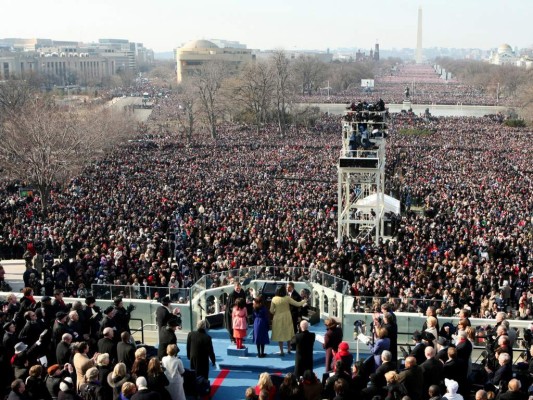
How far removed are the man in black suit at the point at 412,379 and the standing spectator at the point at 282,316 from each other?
3.02 metres

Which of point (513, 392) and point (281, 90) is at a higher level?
point (281, 90)

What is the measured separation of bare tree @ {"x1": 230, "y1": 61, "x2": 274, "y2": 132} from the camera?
2656 inches

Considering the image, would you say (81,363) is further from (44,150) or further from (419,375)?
(44,150)

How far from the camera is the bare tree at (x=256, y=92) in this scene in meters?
67.5

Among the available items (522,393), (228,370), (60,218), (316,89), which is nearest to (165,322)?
(228,370)

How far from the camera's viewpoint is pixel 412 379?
8039mm

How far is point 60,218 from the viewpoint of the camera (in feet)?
80.8

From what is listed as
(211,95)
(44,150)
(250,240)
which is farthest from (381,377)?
(211,95)

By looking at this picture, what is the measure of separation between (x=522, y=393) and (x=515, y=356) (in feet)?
10.9

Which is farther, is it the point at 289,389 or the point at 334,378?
the point at 334,378

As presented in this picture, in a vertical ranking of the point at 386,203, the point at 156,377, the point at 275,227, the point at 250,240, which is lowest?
the point at 250,240

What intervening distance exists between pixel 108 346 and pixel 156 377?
52.3 inches

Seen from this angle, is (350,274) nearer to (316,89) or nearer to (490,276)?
(490,276)

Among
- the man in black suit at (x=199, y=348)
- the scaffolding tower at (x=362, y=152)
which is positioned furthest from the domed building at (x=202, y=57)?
the man in black suit at (x=199, y=348)
